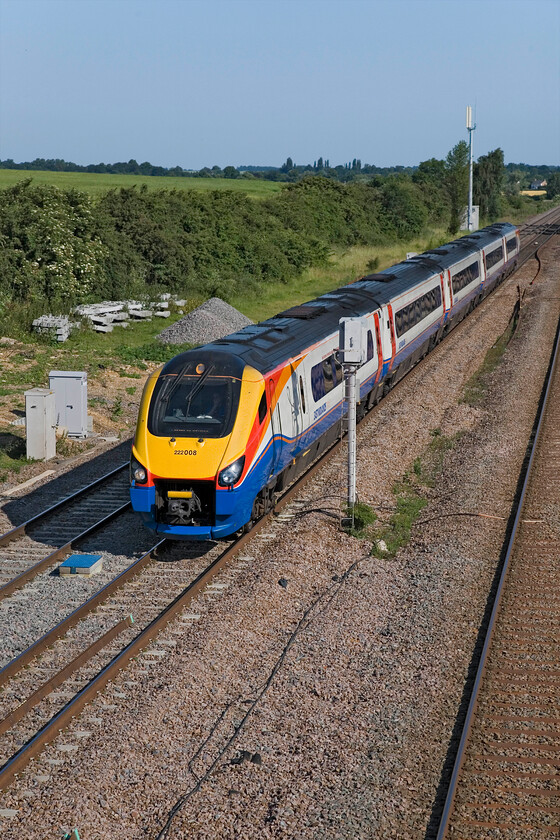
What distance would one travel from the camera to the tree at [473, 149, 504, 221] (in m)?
92.5

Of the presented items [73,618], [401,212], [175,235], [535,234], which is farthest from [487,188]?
[73,618]

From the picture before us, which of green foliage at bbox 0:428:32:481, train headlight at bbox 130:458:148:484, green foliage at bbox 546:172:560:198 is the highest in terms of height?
green foliage at bbox 546:172:560:198

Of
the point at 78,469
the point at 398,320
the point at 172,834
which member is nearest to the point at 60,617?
the point at 172,834

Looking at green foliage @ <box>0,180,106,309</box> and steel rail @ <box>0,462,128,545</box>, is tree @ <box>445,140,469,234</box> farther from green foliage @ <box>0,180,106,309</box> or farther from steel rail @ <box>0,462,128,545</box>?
steel rail @ <box>0,462,128,545</box>

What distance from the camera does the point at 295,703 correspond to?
375 inches

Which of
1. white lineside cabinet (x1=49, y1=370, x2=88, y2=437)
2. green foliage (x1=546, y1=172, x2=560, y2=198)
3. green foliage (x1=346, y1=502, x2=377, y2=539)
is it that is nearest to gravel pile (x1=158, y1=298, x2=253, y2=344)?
white lineside cabinet (x1=49, y1=370, x2=88, y2=437)

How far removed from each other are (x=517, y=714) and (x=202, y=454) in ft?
18.0

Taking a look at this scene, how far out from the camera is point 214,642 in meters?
10.7

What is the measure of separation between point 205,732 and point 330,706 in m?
1.33

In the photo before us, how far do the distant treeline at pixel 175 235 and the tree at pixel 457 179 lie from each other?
4.93 meters

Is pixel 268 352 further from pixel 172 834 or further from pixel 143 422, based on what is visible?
pixel 172 834

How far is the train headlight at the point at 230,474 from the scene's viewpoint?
41.5ft

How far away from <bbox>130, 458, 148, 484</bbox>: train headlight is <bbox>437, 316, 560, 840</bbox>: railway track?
5.02 m

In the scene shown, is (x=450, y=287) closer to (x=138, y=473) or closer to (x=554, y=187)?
(x=138, y=473)
